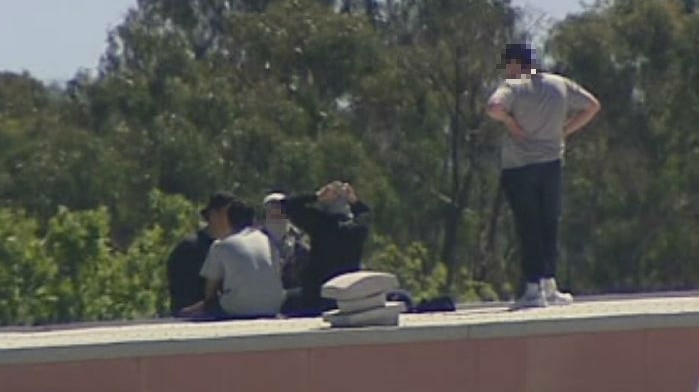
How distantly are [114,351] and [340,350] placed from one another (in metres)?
1.12

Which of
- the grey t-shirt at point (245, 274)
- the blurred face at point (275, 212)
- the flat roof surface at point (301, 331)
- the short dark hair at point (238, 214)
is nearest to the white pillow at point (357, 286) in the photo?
the flat roof surface at point (301, 331)

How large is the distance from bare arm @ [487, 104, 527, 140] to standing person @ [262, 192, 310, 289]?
64.0 inches

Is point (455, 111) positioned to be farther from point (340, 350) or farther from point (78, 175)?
point (340, 350)

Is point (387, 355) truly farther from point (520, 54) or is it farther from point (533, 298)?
point (520, 54)

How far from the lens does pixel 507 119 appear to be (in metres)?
11.5

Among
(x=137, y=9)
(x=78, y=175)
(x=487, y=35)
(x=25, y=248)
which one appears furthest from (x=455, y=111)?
(x=25, y=248)

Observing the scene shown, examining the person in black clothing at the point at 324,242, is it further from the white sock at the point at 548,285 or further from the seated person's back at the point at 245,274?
the white sock at the point at 548,285

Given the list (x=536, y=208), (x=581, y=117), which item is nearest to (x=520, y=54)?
(x=581, y=117)

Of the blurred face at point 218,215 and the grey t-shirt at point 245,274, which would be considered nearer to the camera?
the grey t-shirt at point 245,274

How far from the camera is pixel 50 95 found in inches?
1804

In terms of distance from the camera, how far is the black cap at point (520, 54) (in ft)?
37.9

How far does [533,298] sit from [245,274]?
1.55 metres

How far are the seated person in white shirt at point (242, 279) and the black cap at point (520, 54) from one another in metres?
1.63

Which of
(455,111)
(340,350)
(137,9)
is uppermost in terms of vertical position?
(137,9)
